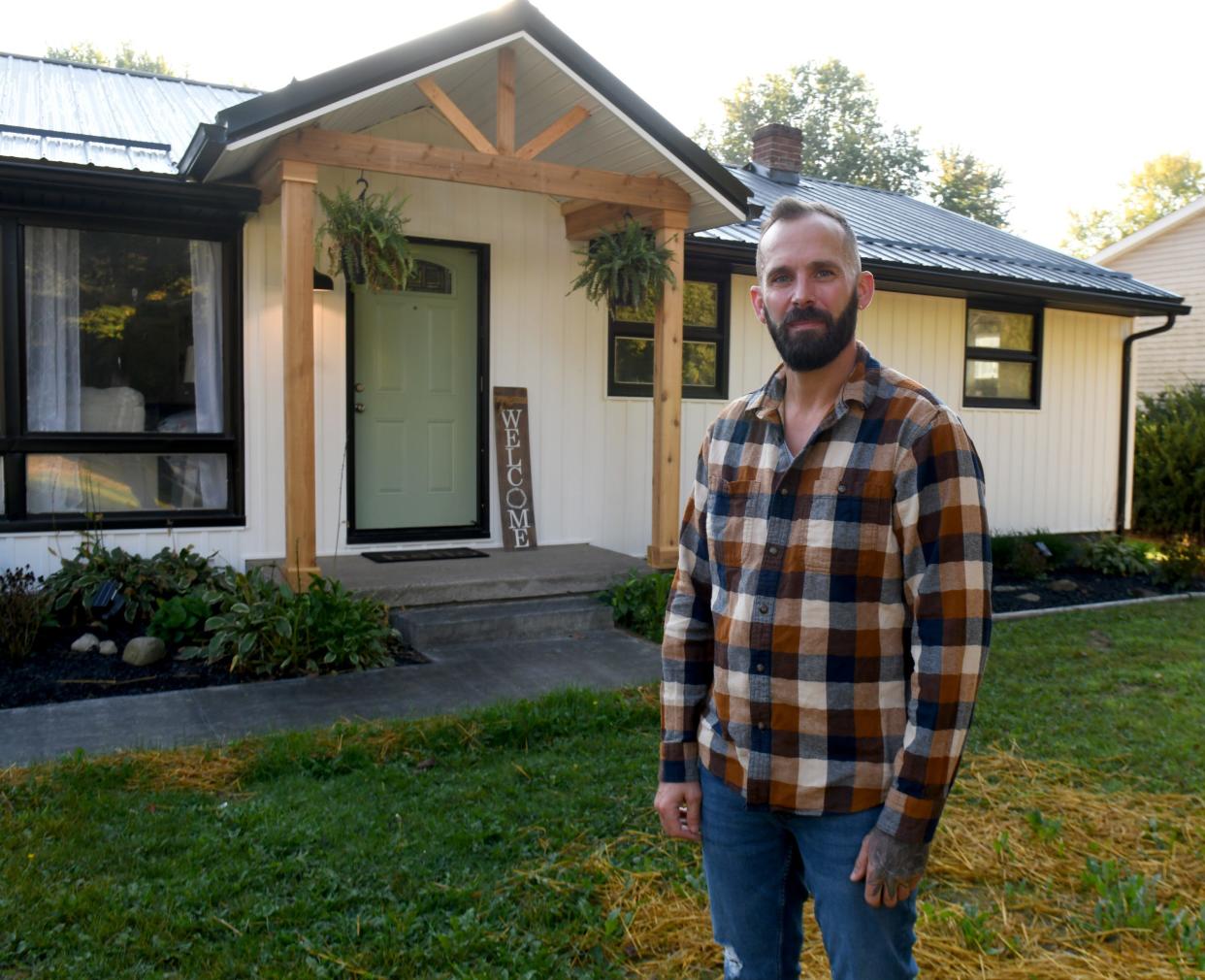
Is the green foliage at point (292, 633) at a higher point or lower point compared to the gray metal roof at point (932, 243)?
lower

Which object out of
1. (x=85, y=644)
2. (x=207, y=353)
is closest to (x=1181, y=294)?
(x=207, y=353)

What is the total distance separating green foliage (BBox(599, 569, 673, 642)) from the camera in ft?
22.8

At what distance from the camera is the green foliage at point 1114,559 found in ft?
34.6

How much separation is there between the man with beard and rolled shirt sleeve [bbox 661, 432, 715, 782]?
56 millimetres

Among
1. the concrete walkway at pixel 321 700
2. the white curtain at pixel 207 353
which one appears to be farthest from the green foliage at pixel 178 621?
the white curtain at pixel 207 353

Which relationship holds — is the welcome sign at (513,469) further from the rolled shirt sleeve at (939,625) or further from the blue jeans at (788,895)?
the rolled shirt sleeve at (939,625)

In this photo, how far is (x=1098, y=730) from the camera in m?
5.29

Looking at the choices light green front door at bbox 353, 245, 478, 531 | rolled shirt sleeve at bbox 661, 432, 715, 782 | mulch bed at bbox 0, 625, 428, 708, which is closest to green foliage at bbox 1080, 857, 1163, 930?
rolled shirt sleeve at bbox 661, 432, 715, 782

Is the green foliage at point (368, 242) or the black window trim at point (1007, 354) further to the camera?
the black window trim at point (1007, 354)

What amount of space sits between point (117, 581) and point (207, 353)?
5.57 ft

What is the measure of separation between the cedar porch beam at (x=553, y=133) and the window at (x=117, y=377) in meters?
2.16

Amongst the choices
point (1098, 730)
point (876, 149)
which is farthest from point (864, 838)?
point (876, 149)

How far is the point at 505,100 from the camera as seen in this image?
677 cm

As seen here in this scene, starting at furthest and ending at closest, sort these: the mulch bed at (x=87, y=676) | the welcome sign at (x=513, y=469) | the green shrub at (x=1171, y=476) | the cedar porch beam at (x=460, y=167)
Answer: the green shrub at (x=1171, y=476)
the welcome sign at (x=513, y=469)
the cedar porch beam at (x=460, y=167)
the mulch bed at (x=87, y=676)
